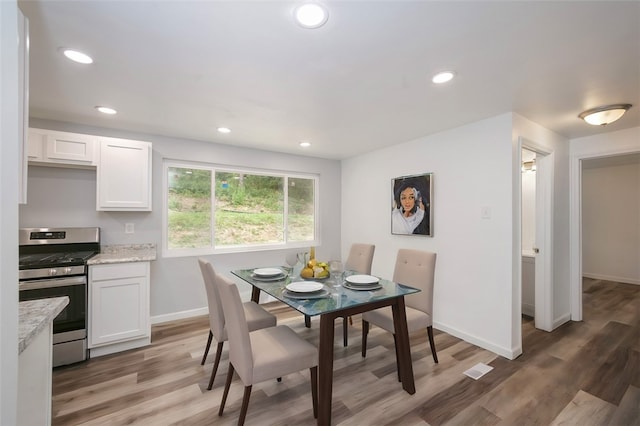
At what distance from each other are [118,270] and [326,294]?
2.07 meters

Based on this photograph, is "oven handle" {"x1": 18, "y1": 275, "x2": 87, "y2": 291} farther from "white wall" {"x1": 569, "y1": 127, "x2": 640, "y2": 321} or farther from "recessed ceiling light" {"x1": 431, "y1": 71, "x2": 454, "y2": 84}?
"white wall" {"x1": 569, "y1": 127, "x2": 640, "y2": 321}

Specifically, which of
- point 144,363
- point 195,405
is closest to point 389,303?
point 195,405

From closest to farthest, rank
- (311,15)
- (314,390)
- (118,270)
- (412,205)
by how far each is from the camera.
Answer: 1. (311,15)
2. (314,390)
3. (118,270)
4. (412,205)

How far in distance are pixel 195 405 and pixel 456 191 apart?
3114 mm

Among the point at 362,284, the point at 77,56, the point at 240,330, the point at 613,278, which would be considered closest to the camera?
the point at 240,330

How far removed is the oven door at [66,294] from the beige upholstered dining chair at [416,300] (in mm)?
2556

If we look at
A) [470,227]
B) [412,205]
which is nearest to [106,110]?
[412,205]

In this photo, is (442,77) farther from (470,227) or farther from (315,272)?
(315,272)

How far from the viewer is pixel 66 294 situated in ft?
7.84

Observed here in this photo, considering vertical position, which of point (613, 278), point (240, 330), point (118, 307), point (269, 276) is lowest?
point (613, 278)

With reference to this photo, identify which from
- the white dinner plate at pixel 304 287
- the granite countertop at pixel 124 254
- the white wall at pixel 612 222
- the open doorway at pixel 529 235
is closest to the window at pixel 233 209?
the granite countertop at pixel 124 254

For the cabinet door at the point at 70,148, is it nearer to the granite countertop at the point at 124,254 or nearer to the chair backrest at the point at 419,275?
the granite countertop at the point at 124,254

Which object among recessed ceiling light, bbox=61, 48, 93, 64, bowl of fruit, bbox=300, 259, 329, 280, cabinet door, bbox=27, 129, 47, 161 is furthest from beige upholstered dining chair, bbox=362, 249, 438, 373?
cabinet door, bbox=27, 129, 47, 161

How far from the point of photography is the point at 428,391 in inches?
82.7
